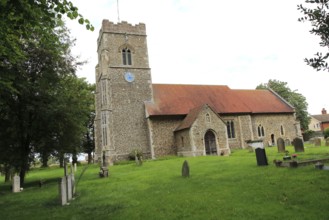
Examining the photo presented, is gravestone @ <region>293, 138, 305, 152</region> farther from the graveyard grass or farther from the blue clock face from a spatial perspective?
the blue clock face

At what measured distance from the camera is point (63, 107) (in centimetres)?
1471

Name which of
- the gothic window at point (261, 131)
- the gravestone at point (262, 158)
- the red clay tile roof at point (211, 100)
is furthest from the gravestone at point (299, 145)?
the gothic window at point (261, 131)

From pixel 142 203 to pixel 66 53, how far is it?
1206cm

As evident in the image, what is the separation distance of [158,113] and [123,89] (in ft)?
14.2

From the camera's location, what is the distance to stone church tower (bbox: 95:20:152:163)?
25.6m

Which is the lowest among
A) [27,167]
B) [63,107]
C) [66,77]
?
[27,167]

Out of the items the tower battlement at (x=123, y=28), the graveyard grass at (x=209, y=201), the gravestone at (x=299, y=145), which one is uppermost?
the tower battlement at (x=123, y=28)

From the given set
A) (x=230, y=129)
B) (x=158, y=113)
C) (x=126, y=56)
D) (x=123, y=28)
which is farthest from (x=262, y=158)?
(x=123, y=28)

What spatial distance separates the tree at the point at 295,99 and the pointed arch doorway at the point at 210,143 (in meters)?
27.5

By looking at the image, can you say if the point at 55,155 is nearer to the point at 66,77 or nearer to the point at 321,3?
the point at 66,77

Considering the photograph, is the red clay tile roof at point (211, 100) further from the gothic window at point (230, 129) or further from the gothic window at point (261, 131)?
the gothic window at point (261, 131)


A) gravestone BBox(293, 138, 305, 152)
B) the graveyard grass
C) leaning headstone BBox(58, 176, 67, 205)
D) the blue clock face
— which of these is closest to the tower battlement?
the blue clock face

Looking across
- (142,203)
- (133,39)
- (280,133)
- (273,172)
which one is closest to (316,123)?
(280,133)

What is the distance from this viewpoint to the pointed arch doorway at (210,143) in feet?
82.5
